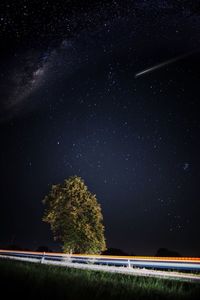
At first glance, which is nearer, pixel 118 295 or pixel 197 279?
pixel 118 295

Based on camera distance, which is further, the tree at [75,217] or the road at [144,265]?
the tree at [75,217]

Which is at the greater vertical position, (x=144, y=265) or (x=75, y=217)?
(x=144, y=265)

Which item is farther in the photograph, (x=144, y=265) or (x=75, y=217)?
(x=75, y=217)

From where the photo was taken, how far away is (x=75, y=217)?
104ft

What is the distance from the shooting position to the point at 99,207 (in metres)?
33.4

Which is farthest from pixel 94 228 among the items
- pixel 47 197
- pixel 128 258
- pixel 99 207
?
pixel 128 258

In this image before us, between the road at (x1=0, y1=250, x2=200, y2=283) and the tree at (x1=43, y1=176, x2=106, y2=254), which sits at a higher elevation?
the road at (x1=0, y1=250, x2=200, y2=283)

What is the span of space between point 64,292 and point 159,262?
7.67 meters

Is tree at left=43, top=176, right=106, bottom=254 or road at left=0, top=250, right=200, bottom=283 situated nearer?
road at left=0, top=250, right=200, bottom=283

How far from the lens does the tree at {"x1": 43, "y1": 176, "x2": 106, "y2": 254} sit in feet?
102

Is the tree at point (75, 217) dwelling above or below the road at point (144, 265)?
below

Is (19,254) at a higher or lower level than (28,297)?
lower

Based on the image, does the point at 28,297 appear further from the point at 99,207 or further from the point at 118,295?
the point at 99,207

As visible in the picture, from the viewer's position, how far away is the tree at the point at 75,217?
1225 inches
